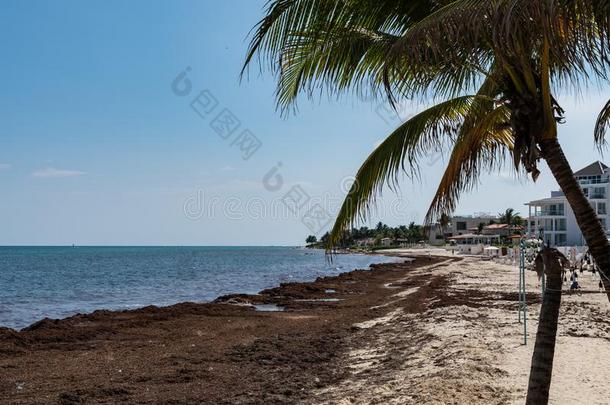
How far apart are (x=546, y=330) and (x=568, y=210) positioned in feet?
191

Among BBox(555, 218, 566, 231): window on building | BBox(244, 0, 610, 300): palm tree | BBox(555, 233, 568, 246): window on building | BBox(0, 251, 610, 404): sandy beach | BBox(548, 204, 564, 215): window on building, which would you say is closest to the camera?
BBox(244, 0, 610, 300): palm tree

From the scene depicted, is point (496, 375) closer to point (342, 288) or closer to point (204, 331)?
point (204, 331)

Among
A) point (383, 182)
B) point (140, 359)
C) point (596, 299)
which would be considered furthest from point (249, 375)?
point (596, 299)

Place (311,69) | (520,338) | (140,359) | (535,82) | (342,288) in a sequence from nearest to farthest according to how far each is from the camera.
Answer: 1. (535,82)
2. (311,69)
3. (520,338)
4. (140,359)
5. (342,288)

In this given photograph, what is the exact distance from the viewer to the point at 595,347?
8.91m

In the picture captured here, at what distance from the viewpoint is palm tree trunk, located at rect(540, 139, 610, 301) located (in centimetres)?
365

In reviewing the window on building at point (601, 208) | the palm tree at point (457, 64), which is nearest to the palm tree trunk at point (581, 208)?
the palm tree at point (457, 64)

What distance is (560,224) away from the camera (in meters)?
58.8

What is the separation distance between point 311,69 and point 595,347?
6.77 m

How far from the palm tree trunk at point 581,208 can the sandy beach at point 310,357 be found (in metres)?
3.13

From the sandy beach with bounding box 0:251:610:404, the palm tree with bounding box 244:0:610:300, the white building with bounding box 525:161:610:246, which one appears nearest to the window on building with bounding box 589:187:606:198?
the white building with bounding box 525:161:610:246

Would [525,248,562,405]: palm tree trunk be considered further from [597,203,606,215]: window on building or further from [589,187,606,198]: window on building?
[589,187,606,198]: window on building

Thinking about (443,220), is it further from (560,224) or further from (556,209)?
(556,209)

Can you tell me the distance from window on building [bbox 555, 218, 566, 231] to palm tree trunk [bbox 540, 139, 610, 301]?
59.4m
